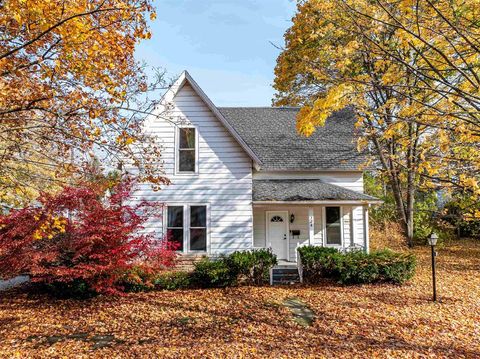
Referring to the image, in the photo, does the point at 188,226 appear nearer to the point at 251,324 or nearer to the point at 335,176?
the point at 251,324

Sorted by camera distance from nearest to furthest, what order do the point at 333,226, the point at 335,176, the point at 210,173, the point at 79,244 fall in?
the point at 79,244
the point at 210,173
the point at 333,226
the point at 335,176

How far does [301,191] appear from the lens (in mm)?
13992

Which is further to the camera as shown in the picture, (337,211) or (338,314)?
(337,211)

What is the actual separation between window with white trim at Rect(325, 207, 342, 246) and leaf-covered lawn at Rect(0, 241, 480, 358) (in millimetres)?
4000

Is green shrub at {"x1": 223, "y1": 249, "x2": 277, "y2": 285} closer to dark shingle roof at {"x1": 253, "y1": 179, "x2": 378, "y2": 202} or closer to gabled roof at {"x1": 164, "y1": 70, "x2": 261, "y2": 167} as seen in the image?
dark shingle roof at {"x1": 253, "y1": 179, "x2": 378, "y2": 202}

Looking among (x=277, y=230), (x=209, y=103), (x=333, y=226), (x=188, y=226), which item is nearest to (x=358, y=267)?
(x=333, y=226)

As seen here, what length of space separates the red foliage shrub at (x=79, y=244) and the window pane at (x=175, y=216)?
2.92 m

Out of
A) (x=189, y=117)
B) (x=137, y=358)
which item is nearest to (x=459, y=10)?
(x=137, y=358)

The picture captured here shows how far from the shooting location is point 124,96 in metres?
6.31

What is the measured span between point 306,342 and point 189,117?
955cm

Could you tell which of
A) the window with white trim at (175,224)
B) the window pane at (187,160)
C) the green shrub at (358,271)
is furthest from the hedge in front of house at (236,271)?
the window pane at (187,160)

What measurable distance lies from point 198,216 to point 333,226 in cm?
636

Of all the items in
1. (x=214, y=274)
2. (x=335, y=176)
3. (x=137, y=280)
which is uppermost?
(x=335, y=176)

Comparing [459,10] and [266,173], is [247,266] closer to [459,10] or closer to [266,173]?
[266,173]
